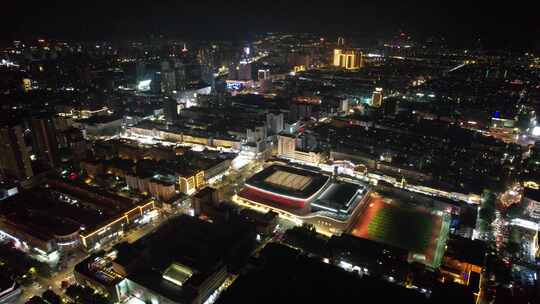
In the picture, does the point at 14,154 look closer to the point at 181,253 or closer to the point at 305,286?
the point at 181,253

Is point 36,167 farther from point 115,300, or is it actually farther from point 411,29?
point 411,29

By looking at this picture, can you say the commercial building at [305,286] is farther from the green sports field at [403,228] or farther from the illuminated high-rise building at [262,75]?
the illuminated high-rise building at [262,75]

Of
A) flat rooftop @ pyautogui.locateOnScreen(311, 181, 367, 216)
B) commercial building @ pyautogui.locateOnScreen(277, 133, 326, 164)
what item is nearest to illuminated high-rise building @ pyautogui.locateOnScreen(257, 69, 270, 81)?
commercial building @ pyautogui.locateOnScreen(277, 133, 326, 164)

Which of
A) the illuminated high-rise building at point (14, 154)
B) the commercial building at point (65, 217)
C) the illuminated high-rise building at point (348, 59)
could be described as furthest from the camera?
the illuminated high-rise building at point (348, 59)

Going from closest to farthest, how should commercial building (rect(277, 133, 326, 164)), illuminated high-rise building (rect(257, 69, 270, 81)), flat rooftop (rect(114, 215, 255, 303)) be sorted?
flat rooftop (rect(114, 215, 255, 303)) < commercial building (rect(277, 133, 326, 164)) < illuminated high-rise building (rect(257, 69, 270, 81))

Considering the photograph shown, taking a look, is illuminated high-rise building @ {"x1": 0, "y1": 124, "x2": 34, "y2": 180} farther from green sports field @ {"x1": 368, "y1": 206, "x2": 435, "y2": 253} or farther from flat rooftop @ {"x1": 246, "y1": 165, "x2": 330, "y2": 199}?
green sports field @ {"x1": 368, "y1": 206, "x2": 435, "y2": 253}

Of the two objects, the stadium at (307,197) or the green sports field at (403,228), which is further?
the stadium at (307,197)

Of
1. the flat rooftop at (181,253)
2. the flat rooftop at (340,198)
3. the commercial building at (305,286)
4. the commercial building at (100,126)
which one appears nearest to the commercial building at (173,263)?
the flat rooftop at (181,253)
